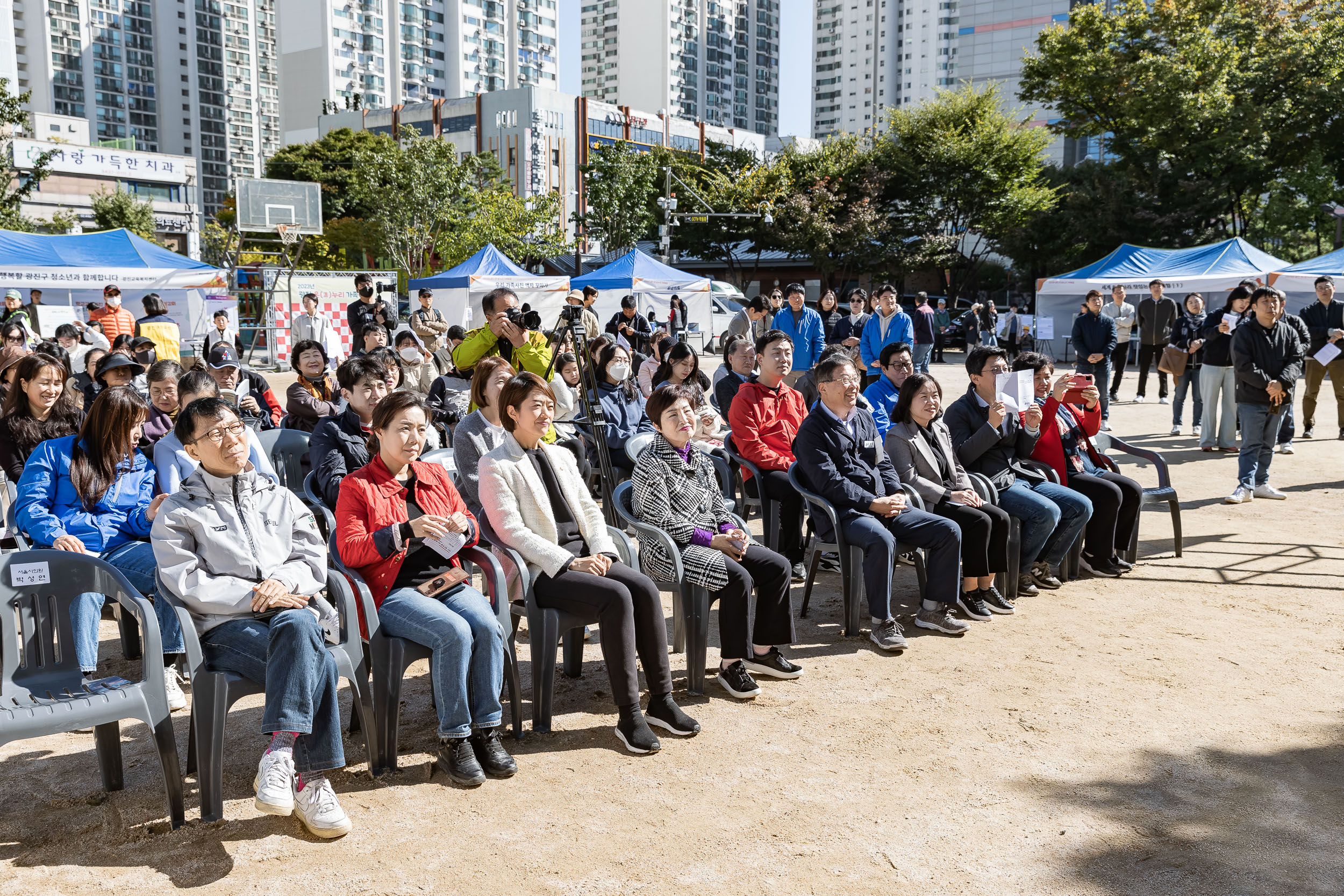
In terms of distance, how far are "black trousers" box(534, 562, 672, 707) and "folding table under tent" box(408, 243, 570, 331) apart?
59.9 feet

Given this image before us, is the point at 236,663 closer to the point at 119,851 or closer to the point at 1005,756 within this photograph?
the point at 119,851

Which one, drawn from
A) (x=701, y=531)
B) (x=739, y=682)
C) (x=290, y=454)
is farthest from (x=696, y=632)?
(x=290, y=454)

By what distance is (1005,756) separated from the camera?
3639mm

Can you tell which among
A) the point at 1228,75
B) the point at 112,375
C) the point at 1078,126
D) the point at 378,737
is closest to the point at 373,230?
the point at 1078,126

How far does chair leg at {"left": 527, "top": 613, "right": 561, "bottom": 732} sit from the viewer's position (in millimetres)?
3775

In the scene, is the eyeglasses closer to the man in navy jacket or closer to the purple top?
the purple top

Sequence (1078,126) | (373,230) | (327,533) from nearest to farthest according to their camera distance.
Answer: (327,533) → (1078,126) → (373,230)

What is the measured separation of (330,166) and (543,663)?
199ft

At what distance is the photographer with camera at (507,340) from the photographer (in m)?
6.29

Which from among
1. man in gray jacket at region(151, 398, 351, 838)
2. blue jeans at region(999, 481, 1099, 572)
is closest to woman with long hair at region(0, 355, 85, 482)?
man in gray jacket at region(151, 398, 351, 838)

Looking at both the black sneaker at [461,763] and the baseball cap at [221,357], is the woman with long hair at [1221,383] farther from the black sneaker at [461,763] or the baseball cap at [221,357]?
the black sneaker at [461,763]

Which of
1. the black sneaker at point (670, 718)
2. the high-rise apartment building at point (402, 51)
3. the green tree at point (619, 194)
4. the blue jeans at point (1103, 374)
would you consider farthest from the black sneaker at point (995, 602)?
the high-rise apartment building at point (402, 51)

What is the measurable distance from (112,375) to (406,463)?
2852mm

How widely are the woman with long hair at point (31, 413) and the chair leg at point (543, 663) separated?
8.91 feet
